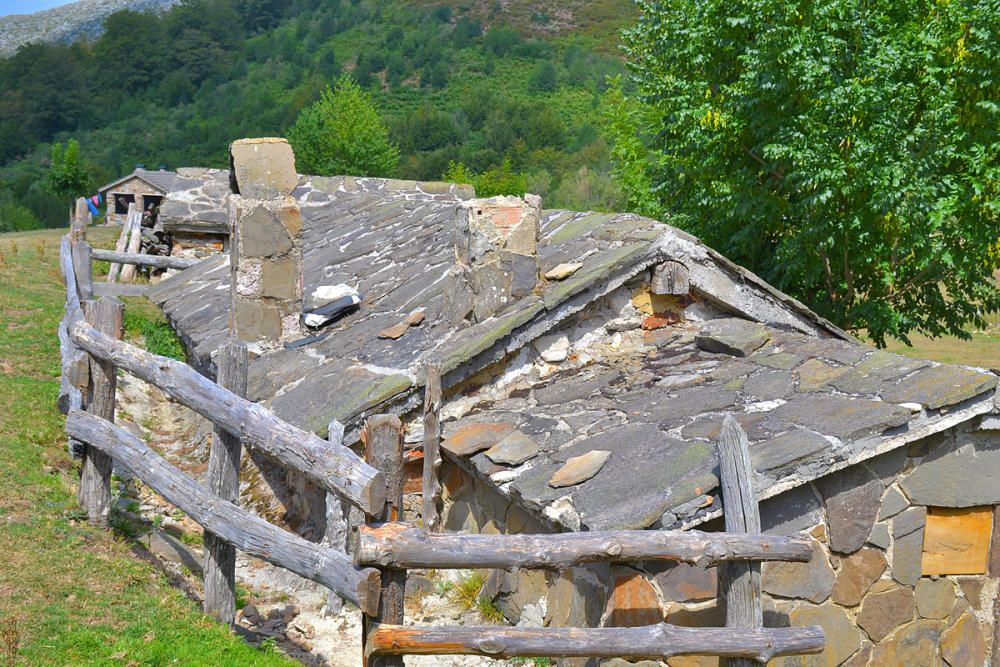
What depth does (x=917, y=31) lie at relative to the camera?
35.7 feet

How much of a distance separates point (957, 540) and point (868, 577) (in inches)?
25.8

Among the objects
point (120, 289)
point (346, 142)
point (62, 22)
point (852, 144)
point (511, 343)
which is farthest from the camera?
point (62, 22)

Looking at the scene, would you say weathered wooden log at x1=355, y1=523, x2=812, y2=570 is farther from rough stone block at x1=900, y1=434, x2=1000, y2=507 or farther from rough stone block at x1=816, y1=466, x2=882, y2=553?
rough stone block at x1=900, y1=434, x2=1000, y2=507

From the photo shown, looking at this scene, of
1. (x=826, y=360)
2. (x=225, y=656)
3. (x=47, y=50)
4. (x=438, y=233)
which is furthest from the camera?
(x=47, y=50)

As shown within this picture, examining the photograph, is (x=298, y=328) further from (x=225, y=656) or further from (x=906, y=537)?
(x=906, y=537)

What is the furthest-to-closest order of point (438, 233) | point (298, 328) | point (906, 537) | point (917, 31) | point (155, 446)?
point (917, 31) → point (438, 233) → point (155, 446) → point (298, 328) → point (906, 537)

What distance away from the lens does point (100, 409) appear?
6.40 meters

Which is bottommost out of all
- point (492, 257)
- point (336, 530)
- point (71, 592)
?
point (336, 530)

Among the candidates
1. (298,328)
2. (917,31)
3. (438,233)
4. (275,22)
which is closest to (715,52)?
(917,31)

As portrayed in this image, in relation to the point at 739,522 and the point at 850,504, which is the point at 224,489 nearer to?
the point at 739,522

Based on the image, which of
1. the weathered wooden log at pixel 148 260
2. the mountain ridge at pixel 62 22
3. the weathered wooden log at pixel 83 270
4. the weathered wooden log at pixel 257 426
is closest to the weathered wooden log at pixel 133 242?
the weathered wooden log at pixel 148 260

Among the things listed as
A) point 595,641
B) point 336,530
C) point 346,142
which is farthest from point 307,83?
point 595,641

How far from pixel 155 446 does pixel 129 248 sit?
39.8 feet

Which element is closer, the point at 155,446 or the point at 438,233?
the point at 155,446
